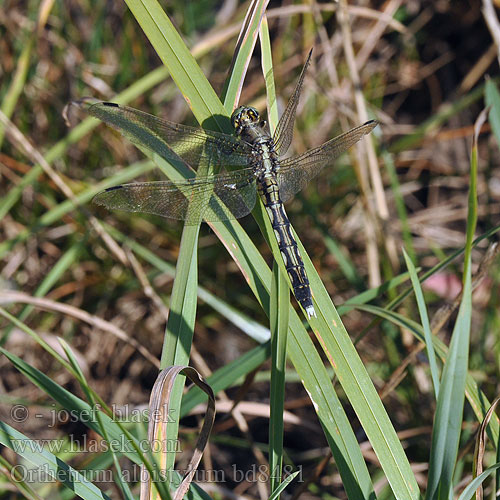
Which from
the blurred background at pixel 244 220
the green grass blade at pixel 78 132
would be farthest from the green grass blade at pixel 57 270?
the green grass blade at pixel 78 132

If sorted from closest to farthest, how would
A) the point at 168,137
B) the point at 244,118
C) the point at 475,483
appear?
the point at 475,483 < the point at 168,137 < the point at 244,118

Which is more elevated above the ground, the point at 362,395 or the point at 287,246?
the point at 287,246

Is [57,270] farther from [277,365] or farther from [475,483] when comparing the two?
[475,483]

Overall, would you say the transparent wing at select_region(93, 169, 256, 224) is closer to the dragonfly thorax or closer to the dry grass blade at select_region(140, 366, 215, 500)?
the dragonfly thorax

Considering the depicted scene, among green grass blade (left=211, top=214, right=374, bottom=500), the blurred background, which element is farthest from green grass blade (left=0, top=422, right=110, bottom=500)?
the blurred background

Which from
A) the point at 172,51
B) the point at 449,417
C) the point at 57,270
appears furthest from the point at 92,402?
the point at 57,270

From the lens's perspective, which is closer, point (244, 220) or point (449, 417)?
point (449, 417)
